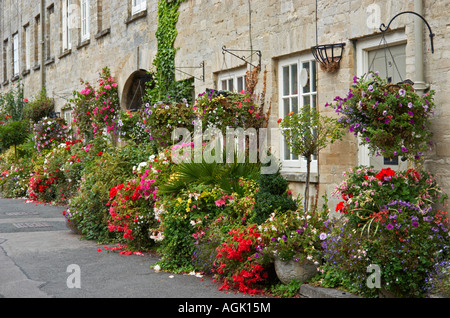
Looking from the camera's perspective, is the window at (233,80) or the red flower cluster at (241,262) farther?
the window at (233,80)

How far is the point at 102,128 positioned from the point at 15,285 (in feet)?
27.5

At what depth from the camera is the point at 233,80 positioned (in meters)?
9.72

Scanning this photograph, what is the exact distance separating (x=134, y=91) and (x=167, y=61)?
106 inches

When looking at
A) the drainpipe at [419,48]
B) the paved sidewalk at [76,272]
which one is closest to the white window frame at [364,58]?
the drainpipe at [419,48]

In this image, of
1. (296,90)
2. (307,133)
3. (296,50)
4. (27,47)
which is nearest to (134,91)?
(296,90)

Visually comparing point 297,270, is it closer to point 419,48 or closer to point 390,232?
point 390,232

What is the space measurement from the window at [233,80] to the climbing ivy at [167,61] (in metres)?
1.14

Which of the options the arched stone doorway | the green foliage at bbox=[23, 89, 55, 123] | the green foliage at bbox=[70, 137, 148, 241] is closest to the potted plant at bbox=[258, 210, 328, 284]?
the green foliage at bbox=[70, 137, 148, 241]

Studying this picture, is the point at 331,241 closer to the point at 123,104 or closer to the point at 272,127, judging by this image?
the point at 272,127

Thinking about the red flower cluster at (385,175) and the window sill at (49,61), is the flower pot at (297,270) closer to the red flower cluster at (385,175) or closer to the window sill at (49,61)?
the red flower cluster at (385,175)

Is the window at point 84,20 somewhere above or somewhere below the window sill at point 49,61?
above

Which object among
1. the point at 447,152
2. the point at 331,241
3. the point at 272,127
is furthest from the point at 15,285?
the point at 447,152

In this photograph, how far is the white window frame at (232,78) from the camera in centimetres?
945

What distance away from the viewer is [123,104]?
45.9 feet
